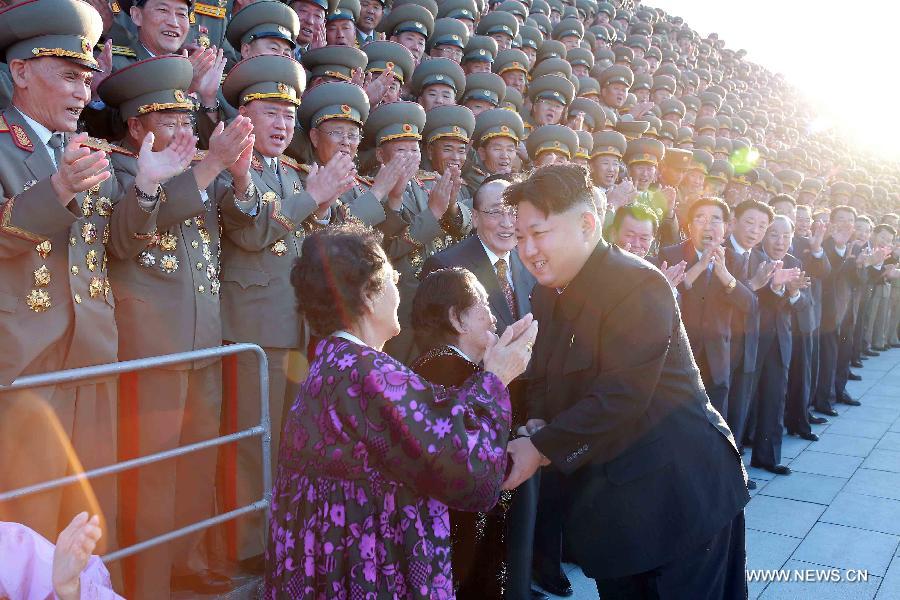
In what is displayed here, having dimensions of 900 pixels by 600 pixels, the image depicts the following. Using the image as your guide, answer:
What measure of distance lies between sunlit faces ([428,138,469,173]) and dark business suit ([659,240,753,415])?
187 centimetres

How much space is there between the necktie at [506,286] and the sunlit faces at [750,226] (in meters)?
2.89

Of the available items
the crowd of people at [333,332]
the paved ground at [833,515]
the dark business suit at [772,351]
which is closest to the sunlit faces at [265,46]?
the crowd of people at [333,332]

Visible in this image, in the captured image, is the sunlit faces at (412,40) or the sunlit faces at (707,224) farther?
the sunlit faces at (412,40)

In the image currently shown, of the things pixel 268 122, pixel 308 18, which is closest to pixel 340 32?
pixel 308 18

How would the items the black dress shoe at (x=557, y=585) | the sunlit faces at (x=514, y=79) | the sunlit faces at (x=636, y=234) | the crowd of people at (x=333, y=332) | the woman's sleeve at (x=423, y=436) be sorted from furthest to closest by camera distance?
1. the sunlit faces at (x=514, y=79)
2. the sunlit faces at (x=636, y=234)
3. the black dress shoe at (x=557, y=585)
4. the crowd of people at (x=333, y=332)
5. the woman's sleeve at (x=423, y=436)

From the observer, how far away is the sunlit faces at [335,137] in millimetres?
4629

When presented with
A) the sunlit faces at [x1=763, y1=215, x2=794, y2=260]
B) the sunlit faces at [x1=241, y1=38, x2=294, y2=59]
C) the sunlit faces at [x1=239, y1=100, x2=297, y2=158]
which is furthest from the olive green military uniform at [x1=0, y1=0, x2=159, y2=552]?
the sunlit faces at [x1=763, y1=215, x2=794, y2=260]

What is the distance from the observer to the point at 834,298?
352 inches

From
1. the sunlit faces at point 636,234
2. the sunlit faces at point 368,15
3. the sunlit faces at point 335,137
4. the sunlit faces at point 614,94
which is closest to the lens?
the sunlit faces at point 335,137

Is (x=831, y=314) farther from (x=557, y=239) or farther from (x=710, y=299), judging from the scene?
(x=557, y=239)

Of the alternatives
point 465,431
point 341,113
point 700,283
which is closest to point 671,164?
point 700,283

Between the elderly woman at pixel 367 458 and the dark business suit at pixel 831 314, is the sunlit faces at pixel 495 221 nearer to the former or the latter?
the elderly woman at pixel 367 458

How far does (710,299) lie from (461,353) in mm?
3399

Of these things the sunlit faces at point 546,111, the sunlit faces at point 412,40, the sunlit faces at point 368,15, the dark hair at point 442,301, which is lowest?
the dark hair at point 442,301
